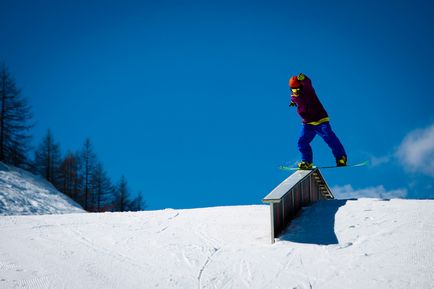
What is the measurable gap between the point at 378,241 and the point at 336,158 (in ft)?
15.5

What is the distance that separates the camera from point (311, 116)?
39.2 feet

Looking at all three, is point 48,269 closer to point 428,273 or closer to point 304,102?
point 428,273

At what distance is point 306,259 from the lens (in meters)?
7.22

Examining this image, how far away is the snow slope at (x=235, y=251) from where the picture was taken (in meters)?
6.49

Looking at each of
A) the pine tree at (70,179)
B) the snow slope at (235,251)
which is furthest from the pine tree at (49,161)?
the snow slope at (235,251)

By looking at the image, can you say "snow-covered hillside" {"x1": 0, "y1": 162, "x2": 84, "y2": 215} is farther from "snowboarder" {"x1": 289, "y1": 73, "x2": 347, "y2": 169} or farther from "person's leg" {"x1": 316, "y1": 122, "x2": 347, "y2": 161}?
"person's leg" {"x1": 316, "y1": 122, "x2": 347, "y2": 161}

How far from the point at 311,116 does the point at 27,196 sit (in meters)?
15.5

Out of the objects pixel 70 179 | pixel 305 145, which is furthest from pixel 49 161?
pixel 305 145

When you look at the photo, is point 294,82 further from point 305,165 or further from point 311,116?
point 305,165

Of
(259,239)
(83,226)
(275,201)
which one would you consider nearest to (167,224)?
(83,226)

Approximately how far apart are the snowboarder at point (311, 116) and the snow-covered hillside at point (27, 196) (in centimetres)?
1313

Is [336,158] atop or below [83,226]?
atop

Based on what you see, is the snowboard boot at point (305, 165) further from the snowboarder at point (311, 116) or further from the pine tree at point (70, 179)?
the pine tree at point (70, 179)

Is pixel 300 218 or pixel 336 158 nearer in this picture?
pixel 300 218
